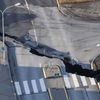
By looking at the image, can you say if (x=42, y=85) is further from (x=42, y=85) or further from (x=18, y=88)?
(x=18, y=88)

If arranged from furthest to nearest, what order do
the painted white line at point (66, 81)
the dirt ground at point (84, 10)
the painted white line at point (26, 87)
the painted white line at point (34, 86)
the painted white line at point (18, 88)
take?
the dirt ground at point (84, 10)
the painted white line at point (66, 81)
the painted white line at point (34, 86)
the painted white line at point (26, 87)
the painted white line at point (18, 88)

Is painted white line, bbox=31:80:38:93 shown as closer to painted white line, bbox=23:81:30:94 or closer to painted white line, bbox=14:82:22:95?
painted white line, bbox=23:81:30:94

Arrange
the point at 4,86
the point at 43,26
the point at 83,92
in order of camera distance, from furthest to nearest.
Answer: the point at 43,26 < the point at 83,92 < the point at 4,86

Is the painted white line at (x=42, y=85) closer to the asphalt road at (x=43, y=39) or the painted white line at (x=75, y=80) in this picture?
the asphalt road at (x=43, y=39)

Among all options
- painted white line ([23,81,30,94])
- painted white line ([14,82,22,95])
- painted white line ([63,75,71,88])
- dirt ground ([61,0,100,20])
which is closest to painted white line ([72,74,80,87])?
painted white line ([63,75,71,88])

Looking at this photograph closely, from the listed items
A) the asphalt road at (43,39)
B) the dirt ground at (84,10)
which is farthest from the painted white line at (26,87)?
the dirt ground at (84,10)

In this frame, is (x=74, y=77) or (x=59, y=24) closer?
(x=74, y=77)

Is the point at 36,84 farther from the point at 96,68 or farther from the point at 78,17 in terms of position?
the point at 78,17

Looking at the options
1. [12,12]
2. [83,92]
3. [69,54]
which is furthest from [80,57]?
[12,12]

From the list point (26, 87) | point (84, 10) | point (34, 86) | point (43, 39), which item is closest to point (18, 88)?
point (26, 87)
